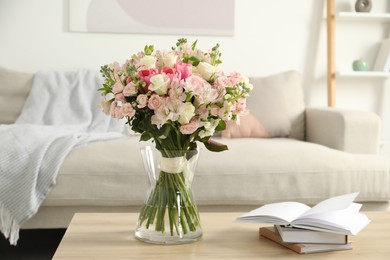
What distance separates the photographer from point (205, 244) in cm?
130

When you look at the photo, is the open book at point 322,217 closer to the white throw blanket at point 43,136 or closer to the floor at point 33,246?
the white throw blanket at point 43,136

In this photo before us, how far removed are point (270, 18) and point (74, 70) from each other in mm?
1153

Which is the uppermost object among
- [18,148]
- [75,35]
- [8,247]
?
[75,35]

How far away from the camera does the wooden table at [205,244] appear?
122cm

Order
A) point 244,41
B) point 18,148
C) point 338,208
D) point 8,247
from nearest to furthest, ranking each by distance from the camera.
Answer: point 338,208 → point 18,148 → point 8,247 → point 244,41

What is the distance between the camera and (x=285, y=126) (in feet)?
10.2

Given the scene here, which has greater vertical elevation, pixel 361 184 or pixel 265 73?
pixel 265 73

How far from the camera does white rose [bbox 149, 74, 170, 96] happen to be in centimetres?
123

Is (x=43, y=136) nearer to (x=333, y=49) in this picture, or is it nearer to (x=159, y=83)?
(x=159, y=83)

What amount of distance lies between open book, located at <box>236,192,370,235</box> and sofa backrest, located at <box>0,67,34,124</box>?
1.99 m

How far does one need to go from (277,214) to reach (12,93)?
6.92 feet

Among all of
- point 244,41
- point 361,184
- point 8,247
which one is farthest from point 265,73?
point 8,247

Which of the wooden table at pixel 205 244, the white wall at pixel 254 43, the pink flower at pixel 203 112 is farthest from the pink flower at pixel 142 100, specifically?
the white wall at pixel 254 43

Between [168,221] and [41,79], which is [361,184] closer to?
[168,221]
